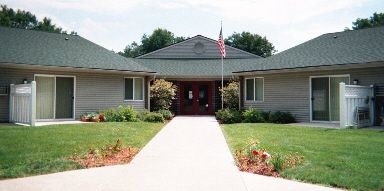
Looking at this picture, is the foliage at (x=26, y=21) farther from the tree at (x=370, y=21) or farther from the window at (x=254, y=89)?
the tree at (x=370, y=21)

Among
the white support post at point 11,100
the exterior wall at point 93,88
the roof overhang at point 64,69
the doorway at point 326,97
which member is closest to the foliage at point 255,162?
the doorway at point 326,97

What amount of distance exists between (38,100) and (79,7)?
4.89 m

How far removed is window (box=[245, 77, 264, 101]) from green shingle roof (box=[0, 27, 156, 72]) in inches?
242

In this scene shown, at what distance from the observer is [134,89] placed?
72.1ft

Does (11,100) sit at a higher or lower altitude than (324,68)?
lower

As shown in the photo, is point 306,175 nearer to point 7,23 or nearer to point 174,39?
point 7,23

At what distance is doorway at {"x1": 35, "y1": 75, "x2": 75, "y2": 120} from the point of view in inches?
712

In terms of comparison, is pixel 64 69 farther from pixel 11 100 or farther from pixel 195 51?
pixel 195 51

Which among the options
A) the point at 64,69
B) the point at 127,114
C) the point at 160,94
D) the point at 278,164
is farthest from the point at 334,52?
the point at 64,69

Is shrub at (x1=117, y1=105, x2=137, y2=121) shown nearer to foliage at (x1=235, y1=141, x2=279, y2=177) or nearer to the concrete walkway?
the concrete walkway

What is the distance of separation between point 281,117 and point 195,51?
1411 cm

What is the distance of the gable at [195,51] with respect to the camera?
102 feet

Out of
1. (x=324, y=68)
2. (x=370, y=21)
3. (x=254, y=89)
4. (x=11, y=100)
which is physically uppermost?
(x=370, y=21)

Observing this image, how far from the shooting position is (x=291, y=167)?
24.7 feet
